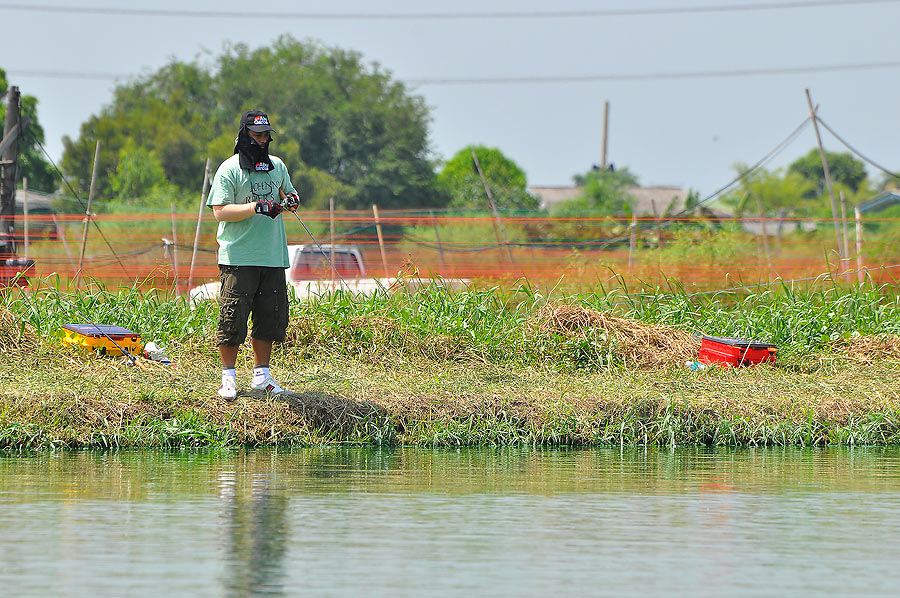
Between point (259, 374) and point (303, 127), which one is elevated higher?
point (303, 127)

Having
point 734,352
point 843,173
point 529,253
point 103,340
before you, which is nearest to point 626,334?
point 734,352

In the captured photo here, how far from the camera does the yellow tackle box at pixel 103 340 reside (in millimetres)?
8609

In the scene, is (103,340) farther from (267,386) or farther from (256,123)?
(256,123)

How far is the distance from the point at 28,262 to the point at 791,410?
7.95 metres

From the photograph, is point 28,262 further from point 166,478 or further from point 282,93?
point 282,93

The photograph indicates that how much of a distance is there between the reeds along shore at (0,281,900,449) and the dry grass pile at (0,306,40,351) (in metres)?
0.02

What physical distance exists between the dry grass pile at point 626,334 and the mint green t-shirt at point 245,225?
9.41 ft

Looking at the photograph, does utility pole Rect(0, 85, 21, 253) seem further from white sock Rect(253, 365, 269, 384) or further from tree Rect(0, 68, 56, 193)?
tree Rect(0, 68, 56, 193)

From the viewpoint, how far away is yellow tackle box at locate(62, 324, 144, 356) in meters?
8.61

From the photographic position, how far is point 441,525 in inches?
180

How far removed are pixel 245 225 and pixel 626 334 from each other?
354 cm

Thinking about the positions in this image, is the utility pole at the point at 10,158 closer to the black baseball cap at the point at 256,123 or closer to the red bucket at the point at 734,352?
the black baseball cap at the point at 256,123

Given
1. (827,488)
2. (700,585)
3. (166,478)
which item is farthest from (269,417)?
(700,585)

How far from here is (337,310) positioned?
9672 millimetres
